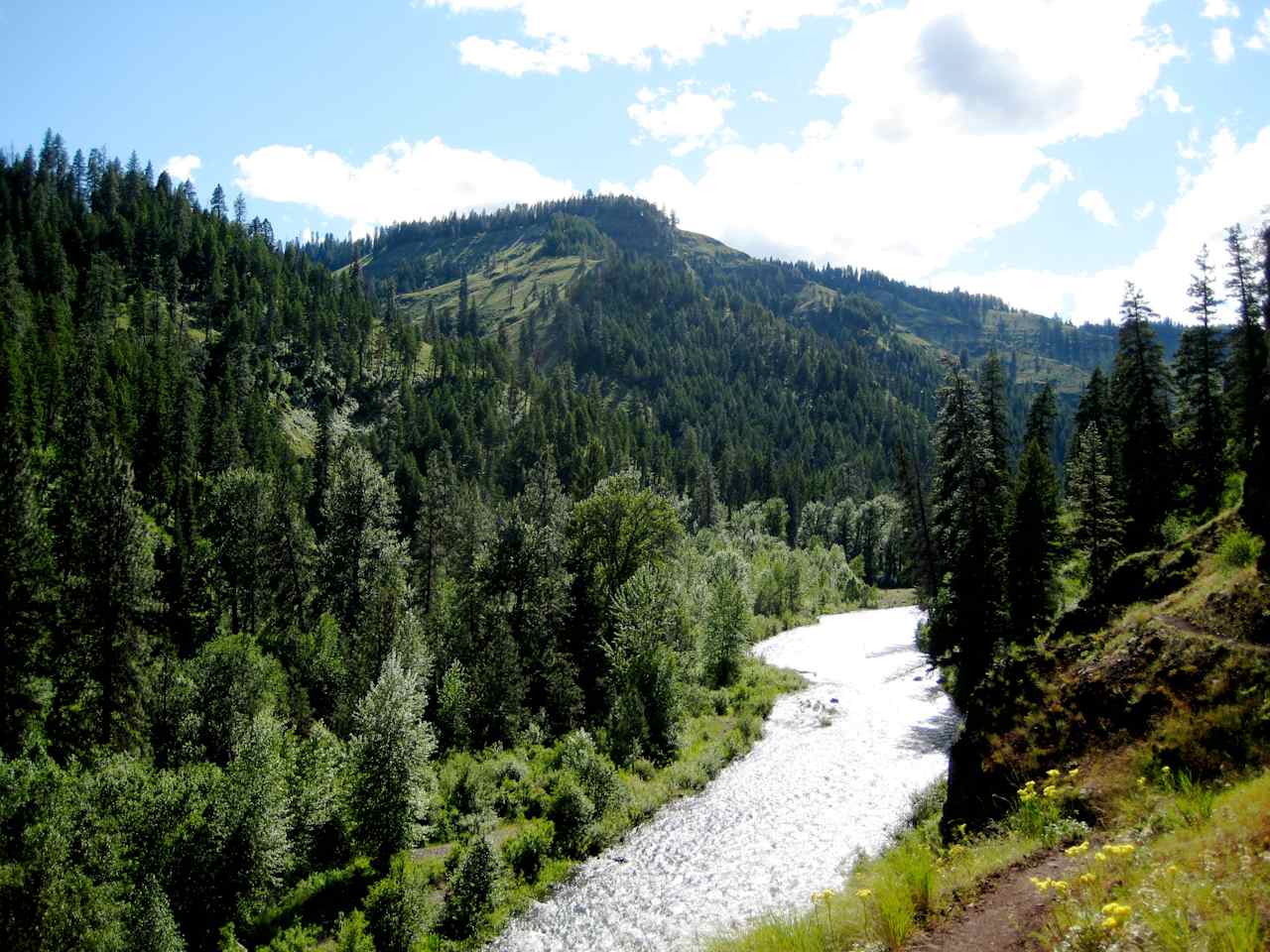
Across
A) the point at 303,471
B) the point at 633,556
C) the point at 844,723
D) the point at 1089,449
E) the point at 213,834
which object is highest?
the point at 303,471

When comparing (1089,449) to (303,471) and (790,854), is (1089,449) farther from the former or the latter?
Result: (303,471)

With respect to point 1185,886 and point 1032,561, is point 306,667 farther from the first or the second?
point 1185,886

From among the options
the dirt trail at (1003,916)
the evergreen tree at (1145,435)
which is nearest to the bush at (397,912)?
the dirt trail at (1003,916)

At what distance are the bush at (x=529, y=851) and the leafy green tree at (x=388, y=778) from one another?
141 inches

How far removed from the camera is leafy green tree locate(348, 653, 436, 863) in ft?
89.2

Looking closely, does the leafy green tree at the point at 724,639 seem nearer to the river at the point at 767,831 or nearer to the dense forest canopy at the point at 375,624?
the dense forest canopy at the point at 375,624

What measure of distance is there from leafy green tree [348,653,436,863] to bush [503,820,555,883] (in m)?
3.58

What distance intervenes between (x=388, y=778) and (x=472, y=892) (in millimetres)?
5172

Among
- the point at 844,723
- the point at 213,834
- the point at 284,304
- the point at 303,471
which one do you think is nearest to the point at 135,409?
the point at 303,471

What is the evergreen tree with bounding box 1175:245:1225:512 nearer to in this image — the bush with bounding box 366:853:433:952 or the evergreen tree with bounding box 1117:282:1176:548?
the evergreen tree with bounding box 1117:282:1176:548

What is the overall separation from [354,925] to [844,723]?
2777 centimetres

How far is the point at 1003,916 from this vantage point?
7.93 m

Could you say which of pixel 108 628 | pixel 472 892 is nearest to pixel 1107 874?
pixel 472 892

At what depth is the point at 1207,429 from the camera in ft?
146
